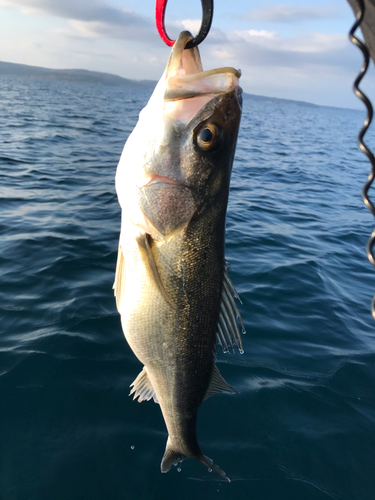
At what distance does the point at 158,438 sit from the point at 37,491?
3.62ft

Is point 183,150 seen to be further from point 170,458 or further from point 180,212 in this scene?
point 170,458

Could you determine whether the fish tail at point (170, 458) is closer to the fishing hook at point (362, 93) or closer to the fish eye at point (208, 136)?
the fishing hook at point (362, 93)

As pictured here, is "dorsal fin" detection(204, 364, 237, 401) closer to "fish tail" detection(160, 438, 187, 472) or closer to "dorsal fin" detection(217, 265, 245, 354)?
"dorsal fin" detection(217, 265, 245, 354)

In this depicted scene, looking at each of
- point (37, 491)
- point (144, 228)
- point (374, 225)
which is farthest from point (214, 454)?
point (374, 225)

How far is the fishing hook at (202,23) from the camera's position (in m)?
1.70

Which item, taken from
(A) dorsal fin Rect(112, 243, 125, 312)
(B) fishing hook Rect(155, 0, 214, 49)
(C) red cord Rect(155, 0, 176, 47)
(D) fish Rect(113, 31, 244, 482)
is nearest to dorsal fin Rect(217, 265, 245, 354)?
(D) fish Rect(113, 31, 244, 482)

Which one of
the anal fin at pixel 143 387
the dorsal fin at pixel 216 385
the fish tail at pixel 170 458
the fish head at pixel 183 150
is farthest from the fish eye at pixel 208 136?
the fish tail at pixel 170 458

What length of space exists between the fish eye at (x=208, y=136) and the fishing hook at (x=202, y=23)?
0.40m

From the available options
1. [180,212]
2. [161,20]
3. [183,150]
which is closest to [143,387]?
[180,212]

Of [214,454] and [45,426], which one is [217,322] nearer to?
[214,454]

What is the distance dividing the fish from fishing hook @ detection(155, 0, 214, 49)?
0.16ft

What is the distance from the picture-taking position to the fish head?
189 cm

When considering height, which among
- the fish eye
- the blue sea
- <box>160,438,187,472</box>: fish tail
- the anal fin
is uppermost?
the fish eye

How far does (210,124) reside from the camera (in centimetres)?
190
